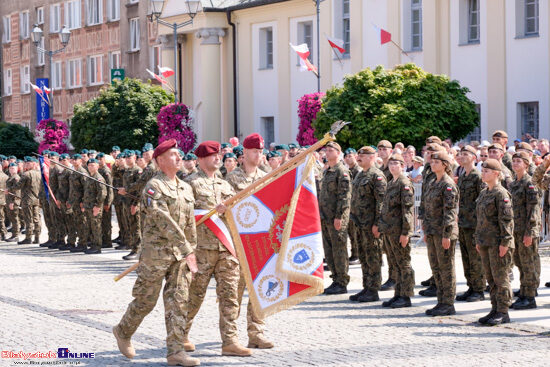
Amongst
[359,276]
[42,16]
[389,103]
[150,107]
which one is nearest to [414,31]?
[389,103]

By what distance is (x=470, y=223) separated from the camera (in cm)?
1474

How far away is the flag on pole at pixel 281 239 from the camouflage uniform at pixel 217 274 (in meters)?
0.15

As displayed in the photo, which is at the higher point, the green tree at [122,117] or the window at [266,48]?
Result: the window at [266,48]

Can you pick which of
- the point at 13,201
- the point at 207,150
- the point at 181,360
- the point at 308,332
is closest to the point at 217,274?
the point at 181,360

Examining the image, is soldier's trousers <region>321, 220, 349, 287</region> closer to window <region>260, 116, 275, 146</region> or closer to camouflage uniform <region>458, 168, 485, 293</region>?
camouflage uniform <region>458, 168, 485, 293</region>

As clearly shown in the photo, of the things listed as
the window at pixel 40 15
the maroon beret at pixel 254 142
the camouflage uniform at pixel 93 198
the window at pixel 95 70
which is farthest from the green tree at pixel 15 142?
the maroon beret at pixel 254 142

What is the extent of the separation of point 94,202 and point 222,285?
12743 millimetres

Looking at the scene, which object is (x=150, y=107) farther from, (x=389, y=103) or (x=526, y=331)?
(x=526, y=331)

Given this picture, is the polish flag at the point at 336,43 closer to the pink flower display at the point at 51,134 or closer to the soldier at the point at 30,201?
the soldier at the point at 30,201

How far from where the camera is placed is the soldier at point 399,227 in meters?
14.3

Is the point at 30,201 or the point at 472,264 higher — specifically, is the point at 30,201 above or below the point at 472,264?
above

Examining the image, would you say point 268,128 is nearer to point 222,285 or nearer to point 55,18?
point 55,18

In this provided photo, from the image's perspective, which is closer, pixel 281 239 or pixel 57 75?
pixel 281 239

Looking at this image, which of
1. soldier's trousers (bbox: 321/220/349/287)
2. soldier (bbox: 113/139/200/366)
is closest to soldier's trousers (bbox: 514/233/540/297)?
soldier's trousers (bbox: 321/220/349/287)
